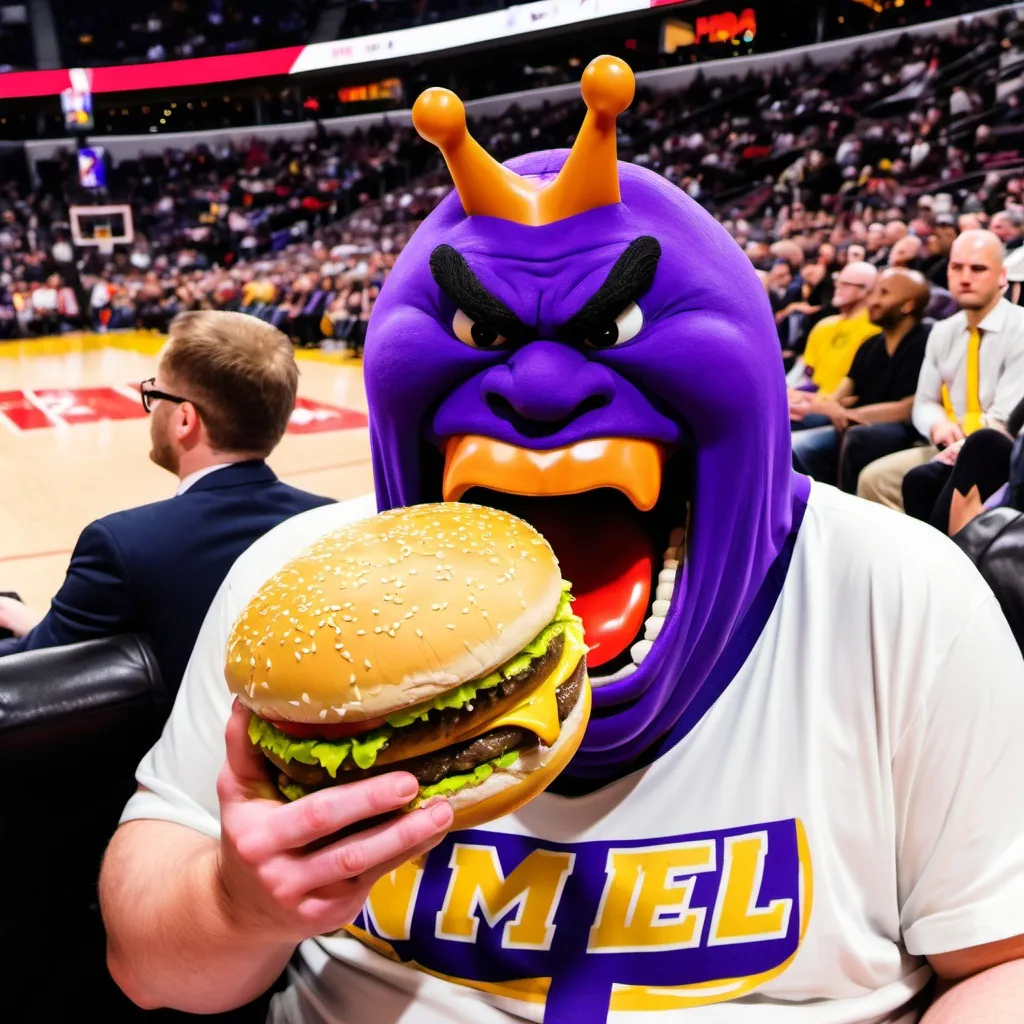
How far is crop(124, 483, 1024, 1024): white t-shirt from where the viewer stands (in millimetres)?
931

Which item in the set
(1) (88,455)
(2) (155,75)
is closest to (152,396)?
(1) (88,455)

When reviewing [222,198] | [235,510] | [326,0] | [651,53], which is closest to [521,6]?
[651,53]

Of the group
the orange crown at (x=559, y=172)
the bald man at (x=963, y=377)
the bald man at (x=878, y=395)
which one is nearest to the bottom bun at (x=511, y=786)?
the orange crown at (x=559, y=172)

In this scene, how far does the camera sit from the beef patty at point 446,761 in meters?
0.83

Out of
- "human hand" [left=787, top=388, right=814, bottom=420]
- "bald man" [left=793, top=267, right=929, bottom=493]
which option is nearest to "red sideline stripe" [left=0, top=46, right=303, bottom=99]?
"human hand" [left=787, top=388, right=814, bottom=420]

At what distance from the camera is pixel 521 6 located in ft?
54.0

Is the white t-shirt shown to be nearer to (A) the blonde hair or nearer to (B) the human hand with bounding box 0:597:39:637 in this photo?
(A) the blonde hair

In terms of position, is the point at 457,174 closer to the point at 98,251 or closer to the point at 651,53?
the point at 651,53

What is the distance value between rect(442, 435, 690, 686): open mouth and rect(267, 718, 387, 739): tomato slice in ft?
0.78

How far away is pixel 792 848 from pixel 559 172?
0.71 m

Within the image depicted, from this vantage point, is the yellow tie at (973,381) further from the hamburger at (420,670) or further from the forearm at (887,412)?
the hamburger at (420,670)

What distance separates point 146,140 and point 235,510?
22845 millimetres

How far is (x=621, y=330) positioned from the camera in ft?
3.15

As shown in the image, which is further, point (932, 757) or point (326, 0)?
point (326, 0)
